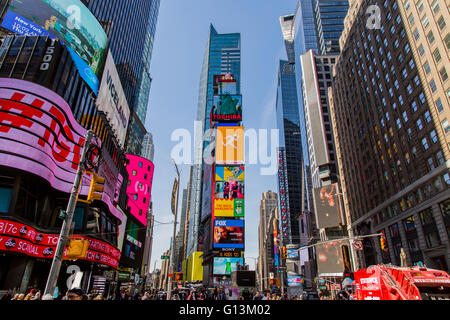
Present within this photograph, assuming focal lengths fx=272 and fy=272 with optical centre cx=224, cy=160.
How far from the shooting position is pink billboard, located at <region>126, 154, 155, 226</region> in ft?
226

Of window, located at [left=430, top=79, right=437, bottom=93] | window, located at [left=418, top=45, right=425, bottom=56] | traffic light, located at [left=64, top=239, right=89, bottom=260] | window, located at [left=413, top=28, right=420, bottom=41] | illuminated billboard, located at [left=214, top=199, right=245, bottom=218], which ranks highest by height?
window, located at [left=413, top=28, right=420, bottom=41]

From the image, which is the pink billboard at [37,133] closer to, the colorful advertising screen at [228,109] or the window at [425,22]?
the window at [425,22]

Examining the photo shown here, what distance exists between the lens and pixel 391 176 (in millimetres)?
54812

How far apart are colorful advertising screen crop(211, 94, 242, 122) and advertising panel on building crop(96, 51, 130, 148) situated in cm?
5886

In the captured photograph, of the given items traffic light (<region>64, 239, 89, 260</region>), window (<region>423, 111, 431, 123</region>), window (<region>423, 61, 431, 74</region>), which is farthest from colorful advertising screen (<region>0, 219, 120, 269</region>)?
window (<region>423, 61, 431, 74</region>)

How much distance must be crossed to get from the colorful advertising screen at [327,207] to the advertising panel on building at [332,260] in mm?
6470

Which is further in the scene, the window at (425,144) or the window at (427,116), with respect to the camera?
the window at (425,144)

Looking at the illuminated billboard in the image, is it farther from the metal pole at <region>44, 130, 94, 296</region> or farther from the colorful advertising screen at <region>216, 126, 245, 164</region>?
the metal pole at <region>44, 130, 94, 296</region>

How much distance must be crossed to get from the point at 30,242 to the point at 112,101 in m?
30.3

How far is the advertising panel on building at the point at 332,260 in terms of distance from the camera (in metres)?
75.8

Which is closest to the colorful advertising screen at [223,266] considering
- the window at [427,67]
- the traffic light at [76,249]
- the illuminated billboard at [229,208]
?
the illuminated billboard at [229,208]

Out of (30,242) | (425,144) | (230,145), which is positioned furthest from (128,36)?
(425,144)
